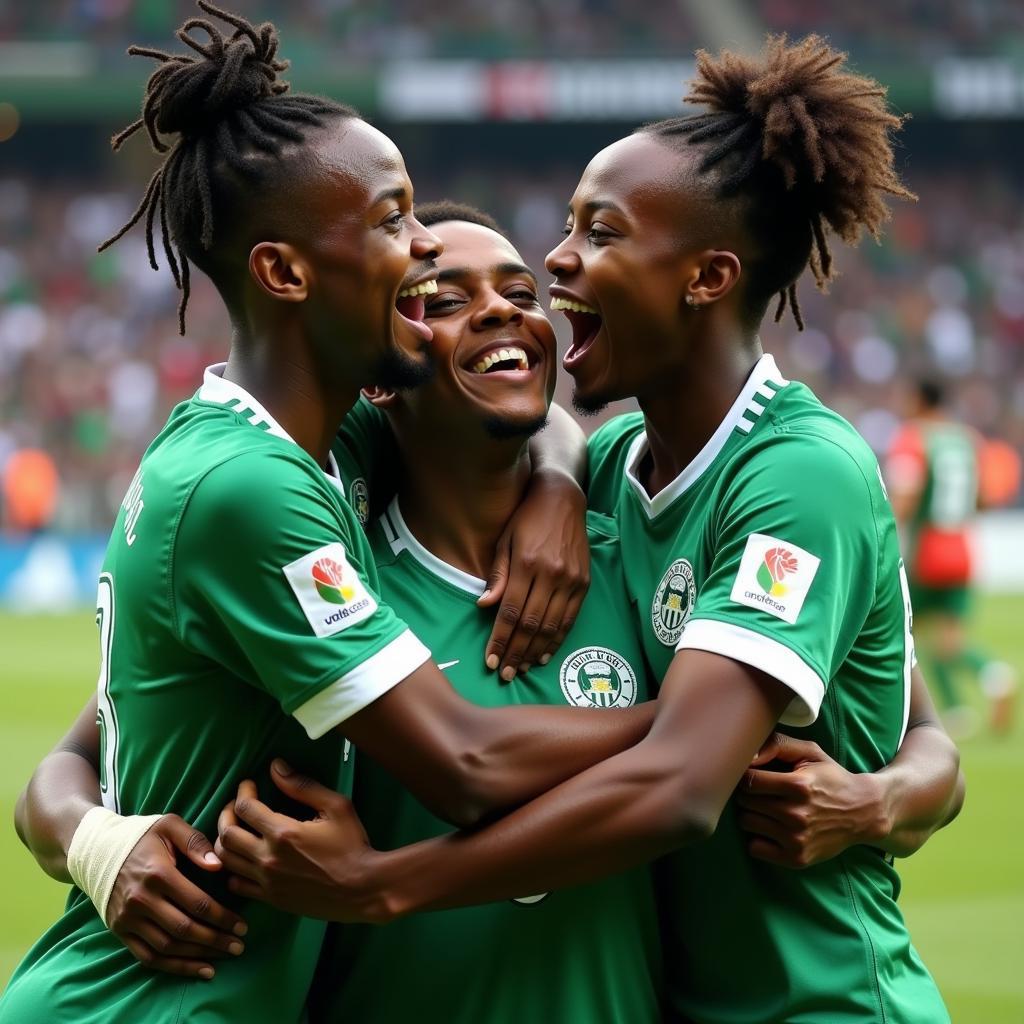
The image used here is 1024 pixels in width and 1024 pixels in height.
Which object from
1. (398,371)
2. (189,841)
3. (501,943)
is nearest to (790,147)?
(398,371)

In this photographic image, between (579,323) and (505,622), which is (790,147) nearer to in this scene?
(579,323)

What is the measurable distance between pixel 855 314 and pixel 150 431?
11.1 m

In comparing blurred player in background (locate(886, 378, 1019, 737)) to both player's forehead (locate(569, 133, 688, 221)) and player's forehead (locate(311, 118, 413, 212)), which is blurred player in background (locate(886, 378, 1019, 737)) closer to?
player's forehead (locate(569, 133, 688, 221))

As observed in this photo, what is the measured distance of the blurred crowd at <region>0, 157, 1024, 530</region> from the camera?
21.8m

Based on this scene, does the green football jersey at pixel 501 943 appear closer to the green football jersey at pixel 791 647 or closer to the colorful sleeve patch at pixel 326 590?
the green football jersey at pixel 791 647

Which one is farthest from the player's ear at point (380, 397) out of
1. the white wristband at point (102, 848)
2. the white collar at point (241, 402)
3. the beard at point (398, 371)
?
the white wristband at point (102, 848)

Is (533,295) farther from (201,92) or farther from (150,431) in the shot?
(150,431)

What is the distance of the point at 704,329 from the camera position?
11.5 ft

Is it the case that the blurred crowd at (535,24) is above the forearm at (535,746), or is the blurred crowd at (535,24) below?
above

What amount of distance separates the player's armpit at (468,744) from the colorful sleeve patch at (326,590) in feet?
0.51

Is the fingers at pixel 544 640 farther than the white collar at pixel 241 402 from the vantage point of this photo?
Yes

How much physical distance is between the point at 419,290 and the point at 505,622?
771 mm

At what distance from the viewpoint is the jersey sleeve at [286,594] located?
2828 millimetres

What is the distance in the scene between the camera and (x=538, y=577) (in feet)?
11.0
